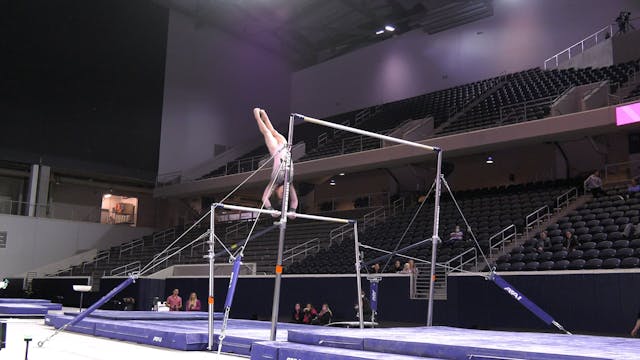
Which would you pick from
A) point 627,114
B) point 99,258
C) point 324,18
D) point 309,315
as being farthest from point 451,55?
point 99,258

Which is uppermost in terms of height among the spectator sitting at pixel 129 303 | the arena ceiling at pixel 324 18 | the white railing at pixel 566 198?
the arena ceiling at pixel 324 18

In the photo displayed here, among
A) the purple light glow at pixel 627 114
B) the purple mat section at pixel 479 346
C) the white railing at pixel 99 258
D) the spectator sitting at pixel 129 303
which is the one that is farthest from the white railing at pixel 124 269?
the purple light glow at pixel 627 114

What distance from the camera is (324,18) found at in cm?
3147

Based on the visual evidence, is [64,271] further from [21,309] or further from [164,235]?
[21,309]

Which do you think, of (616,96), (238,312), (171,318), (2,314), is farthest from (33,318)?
(616,96)

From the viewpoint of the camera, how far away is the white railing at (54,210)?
27.8m

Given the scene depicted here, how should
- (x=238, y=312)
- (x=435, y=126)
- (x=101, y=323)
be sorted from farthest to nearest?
(x=435, y=126), (x=238, y=312), (x=101, y=323)

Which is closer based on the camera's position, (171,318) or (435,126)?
(171,318)

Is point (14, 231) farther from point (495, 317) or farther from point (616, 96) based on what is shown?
point (616, 96)

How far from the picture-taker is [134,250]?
29375 mm

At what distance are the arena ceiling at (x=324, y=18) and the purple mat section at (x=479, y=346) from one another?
2344 cm

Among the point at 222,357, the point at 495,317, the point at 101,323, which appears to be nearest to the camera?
the point at 222,357

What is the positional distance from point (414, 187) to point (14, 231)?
Result: 17.9m

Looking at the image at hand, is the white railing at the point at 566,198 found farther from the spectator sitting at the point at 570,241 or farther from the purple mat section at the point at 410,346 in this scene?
the purple mat section at the point at 410,346
